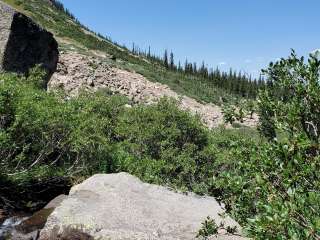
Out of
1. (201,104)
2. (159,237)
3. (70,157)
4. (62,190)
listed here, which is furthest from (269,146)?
(201,104)

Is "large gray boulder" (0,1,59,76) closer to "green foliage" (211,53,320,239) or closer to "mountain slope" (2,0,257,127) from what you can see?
"mountain slope" (2,0,257,127)

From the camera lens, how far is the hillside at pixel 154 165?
521cm

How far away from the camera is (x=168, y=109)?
2598cm

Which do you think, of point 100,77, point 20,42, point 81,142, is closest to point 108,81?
point 100,77

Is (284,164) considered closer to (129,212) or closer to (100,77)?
(129,212)

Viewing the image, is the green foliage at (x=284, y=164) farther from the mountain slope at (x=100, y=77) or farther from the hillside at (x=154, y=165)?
the mountain slope at (x=100, y=77)

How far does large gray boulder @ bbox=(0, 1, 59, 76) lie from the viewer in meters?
23.3

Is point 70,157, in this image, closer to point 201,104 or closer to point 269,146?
point 269,146

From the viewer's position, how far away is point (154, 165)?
1905cm

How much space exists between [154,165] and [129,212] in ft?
26.0

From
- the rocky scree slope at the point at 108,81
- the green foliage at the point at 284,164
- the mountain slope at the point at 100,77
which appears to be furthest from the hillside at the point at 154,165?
the mountain slope at the point at 100,77

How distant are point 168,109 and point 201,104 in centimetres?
3735

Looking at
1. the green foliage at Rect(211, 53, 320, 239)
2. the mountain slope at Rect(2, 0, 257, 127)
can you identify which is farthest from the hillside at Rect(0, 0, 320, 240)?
the mountain slope at Rect(2, 0, 257, 127)

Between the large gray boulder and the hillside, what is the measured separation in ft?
0.33
